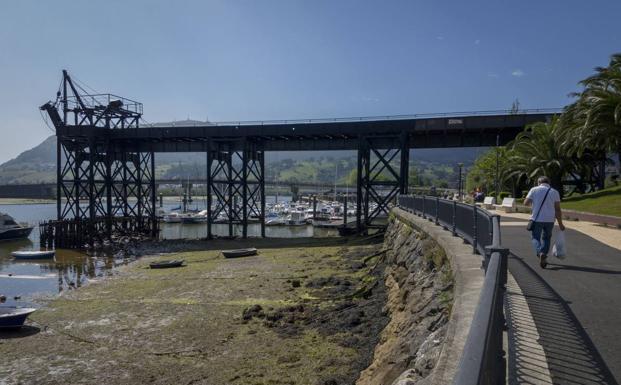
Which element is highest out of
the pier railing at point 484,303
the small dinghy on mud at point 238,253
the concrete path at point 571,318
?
the pier railing at point 484,303

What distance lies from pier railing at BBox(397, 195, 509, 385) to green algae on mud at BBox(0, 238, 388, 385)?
3.31 m

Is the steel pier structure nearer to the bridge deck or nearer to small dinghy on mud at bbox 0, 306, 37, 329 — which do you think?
the bridge deck

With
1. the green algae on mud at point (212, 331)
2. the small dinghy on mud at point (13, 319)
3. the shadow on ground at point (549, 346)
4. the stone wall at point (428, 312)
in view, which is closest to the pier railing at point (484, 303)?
the shadow on ground at point (549, 346)

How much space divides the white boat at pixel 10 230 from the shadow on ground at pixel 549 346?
179ft

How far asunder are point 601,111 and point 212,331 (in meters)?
24.9

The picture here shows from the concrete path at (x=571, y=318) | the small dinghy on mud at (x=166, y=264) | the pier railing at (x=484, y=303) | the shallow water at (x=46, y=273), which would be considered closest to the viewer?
the pier railing at (x=484, y=303)

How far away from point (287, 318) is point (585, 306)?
903 cm

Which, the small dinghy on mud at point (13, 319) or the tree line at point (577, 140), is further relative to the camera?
the tree line at point (577, 140)

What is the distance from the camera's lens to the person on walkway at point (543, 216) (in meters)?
9.28

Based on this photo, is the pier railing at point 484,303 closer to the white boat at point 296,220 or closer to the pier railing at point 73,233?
the pier railing at point 73,233

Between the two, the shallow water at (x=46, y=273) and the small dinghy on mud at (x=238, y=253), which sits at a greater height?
the small dinghy on mud at (x=238, y=253)

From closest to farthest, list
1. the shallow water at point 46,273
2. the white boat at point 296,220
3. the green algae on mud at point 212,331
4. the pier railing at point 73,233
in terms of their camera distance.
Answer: the green algae on mud at point 212,331
the shallow water at point 46,273
the pier railing at point 73,233
the white boat at point 296,220

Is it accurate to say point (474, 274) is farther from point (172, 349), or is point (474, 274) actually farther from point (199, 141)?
point (199, 141)

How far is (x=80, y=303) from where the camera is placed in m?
19.3
